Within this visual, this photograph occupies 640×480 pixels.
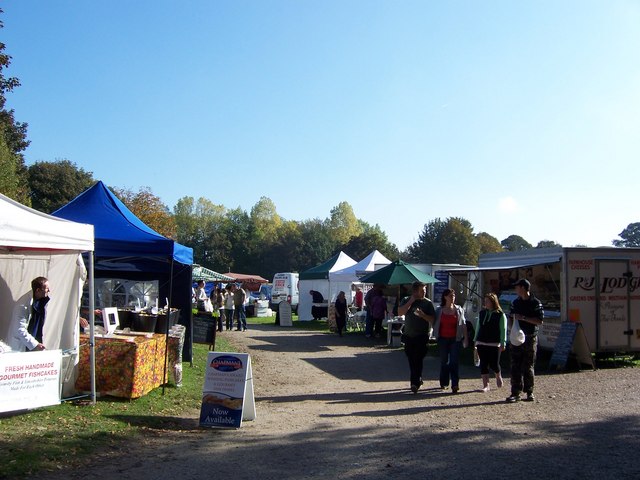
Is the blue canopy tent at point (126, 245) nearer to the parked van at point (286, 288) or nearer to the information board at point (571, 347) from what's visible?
the information board at point (571, 347)

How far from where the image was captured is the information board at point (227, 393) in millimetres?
7730

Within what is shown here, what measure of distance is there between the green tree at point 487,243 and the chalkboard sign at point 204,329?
55.0 metres

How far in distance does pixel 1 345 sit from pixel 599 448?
6.94 m

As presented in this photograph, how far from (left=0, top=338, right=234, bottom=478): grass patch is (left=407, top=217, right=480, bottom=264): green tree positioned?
2189 inches

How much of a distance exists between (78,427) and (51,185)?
38.8 meters

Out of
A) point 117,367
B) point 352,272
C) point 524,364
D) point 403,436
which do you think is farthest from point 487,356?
point 352,272

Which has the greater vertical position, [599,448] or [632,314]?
[632,314]

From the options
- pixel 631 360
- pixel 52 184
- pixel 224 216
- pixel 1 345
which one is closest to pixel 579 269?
pixel 631 360

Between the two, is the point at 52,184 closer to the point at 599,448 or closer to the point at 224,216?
the point at 599,448

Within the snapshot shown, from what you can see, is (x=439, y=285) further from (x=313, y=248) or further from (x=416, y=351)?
(x=313, y=248)

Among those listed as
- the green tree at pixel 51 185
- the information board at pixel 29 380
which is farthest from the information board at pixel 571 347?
the green tree at pixel 51 185

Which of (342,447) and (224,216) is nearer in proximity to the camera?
(342,447)

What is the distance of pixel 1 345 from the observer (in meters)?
7.66

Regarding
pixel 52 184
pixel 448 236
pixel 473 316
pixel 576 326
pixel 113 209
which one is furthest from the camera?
pixel 448 236
